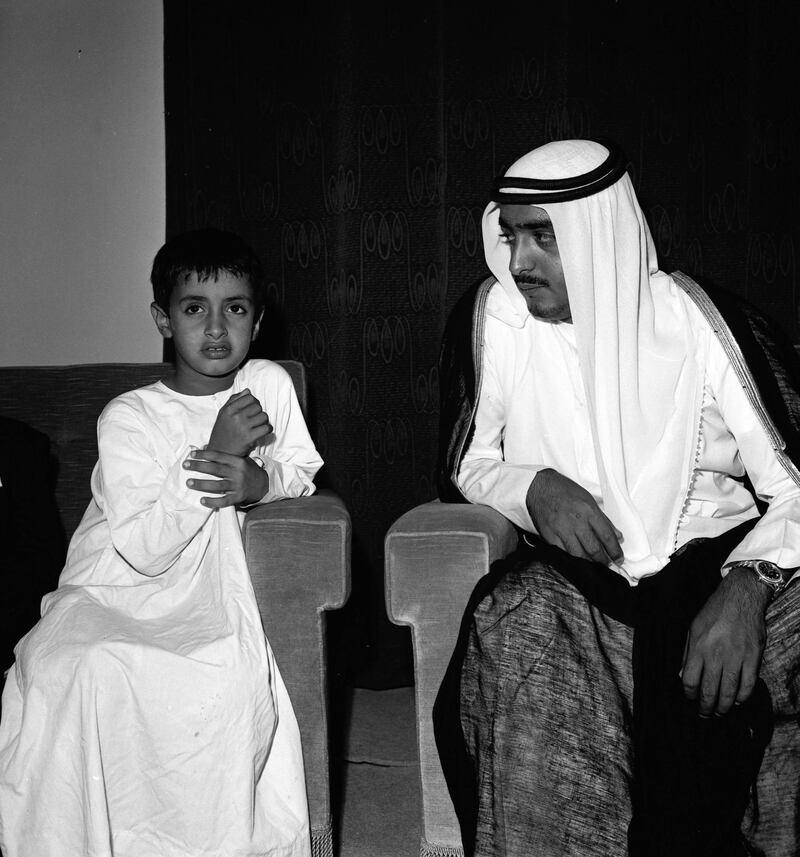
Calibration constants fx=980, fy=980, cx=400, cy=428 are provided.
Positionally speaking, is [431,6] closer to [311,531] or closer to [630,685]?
[311,531]

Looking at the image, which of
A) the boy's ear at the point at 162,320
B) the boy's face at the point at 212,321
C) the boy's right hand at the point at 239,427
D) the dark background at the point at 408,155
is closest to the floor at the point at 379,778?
the dark background at the point at 408,155

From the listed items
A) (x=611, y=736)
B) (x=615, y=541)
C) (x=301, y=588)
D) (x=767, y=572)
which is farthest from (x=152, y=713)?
(x=767, y=572)

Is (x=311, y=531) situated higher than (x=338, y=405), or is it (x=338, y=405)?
(x=338, y=405)

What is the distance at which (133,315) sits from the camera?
130 inches

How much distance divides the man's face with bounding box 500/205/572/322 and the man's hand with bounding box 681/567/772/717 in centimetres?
73

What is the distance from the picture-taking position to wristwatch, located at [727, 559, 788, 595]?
68.1 inches

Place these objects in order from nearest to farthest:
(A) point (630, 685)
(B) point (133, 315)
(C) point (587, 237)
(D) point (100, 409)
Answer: (A) point (630, 685) → (C) point (587, 237) → (D) point (100, 409) → (B) point (133, 315)

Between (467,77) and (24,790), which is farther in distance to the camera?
(467,77)

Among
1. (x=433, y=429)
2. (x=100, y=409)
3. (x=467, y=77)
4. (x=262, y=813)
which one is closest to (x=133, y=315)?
(x=100, y=409)

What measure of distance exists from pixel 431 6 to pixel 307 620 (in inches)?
74.8

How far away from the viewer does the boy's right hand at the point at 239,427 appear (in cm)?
198

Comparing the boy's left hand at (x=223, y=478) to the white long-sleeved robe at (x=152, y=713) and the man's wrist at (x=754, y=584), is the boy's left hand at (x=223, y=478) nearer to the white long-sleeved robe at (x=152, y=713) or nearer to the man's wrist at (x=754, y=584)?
the white long-sleeved robe at (x=152, y=713)

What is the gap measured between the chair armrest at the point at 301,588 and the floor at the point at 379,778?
0.42 m

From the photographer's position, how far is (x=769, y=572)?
5.72 ft
